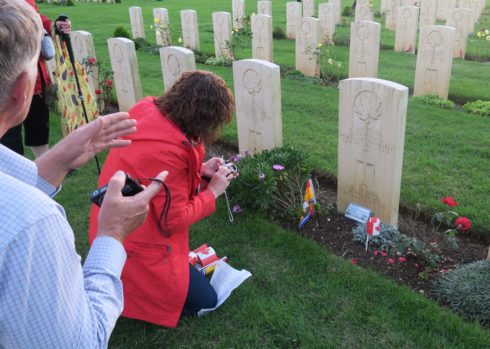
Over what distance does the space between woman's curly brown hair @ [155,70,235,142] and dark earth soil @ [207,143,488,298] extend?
1559 millimetres

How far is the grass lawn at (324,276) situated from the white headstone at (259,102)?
29.5 inches

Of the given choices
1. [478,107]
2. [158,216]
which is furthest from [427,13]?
[158,216]

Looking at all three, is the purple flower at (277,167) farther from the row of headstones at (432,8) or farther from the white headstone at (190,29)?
the row of headstones at (432,8)

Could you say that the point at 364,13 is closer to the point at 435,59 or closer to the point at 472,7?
the point at 472,7

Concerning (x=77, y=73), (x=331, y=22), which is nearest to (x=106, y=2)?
(x=331, y=22)

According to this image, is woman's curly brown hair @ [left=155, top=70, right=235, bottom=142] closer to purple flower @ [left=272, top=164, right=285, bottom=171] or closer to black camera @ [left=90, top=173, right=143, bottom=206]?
black camera @ [left=90, top=173, right=143, bottom=206]

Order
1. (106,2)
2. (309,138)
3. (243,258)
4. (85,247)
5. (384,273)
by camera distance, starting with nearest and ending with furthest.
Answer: (384,273), (243,258), (85,247), (309,138), (106,2)

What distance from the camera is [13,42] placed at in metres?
1.09

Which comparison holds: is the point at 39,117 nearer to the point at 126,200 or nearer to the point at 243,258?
the point at 243,258

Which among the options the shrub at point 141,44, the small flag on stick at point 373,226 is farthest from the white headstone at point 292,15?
the small flag on stick at point 373,226

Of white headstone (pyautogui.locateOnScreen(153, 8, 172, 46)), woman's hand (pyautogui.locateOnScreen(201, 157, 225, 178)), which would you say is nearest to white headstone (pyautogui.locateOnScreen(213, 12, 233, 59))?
white headstone (pyautogui.locateOnScreen(153, 8, 172, 46))

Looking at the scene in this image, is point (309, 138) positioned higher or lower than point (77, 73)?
lower

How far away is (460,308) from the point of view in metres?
2.93

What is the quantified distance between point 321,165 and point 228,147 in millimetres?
1358
